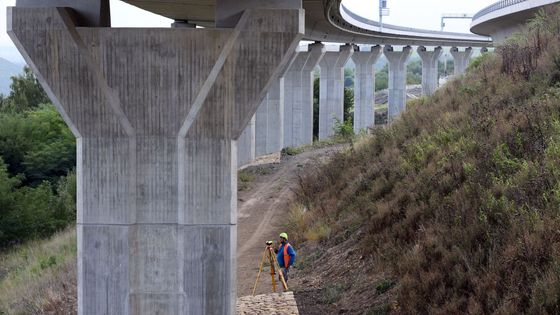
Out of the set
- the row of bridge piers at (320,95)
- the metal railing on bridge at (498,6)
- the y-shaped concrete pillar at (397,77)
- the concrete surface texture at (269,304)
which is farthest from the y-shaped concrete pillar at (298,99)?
the concrete surface texture at (269,304)

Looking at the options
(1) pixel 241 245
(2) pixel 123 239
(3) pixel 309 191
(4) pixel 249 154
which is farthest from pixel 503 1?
(2) pixel 123 239

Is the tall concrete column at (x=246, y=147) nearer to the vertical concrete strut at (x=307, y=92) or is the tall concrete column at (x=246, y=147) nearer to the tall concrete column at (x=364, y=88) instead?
the vertical concrete strut at (x=307, y=92)

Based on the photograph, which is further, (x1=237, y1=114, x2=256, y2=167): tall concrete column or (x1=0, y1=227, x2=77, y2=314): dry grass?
(x1=237, y1=114, x2=256, y2=167): tall concrete column

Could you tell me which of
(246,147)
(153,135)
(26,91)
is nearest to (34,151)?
(246,147)

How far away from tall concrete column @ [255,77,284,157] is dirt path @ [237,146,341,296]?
2700 millimetres

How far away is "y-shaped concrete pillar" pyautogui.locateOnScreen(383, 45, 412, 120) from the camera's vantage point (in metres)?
70.0

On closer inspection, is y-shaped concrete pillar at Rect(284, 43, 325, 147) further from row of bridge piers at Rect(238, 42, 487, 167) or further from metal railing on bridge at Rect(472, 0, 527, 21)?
metal railing on bridge at Rect(472, 0, 527, 21)

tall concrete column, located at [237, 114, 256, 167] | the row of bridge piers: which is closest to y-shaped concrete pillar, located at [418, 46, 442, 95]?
the row of bridge piers

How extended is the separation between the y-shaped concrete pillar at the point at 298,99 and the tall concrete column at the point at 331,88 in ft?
22.0

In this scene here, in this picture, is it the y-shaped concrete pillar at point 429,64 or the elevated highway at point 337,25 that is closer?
the elevated highway at point 337,25

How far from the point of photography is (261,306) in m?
15.3

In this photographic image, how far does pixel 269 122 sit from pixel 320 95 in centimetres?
1666

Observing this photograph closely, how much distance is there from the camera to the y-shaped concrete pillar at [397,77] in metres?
70.0

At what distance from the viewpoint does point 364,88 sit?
6650cm
